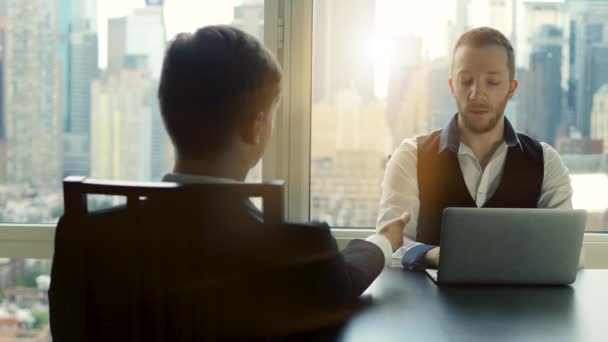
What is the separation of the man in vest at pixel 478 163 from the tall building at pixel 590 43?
19.9 inches

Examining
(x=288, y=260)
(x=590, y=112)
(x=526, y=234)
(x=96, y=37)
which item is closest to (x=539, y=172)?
(x=590, y=112)

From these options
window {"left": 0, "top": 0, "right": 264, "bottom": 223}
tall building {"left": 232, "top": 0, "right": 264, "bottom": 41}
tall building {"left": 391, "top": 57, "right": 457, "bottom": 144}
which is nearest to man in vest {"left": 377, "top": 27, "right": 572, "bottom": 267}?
tall building {"left": 391, "top": 57, "right": 457, "bottom": 144}

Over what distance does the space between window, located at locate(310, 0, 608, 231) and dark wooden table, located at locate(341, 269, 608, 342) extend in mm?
998

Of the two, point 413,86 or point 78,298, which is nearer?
point 78,298

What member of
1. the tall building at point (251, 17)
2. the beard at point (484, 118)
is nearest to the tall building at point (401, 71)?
the beard at point (484, 118)

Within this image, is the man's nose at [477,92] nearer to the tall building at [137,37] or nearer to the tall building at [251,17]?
the tall building at [251,17]

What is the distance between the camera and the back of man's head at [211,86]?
1126 mm

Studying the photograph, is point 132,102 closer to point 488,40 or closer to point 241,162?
point 488,40

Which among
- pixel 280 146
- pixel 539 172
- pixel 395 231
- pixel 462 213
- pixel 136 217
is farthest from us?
pixel 280 146

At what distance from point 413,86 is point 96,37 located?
1251 millimetres

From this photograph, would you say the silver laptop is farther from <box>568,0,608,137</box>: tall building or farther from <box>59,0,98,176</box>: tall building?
<box>59,0,98,176</box>: tall building

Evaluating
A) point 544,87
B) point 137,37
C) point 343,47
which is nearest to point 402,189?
point 343,47

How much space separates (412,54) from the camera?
2.54 metres

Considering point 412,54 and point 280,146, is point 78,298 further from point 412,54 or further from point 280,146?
point 412,54
